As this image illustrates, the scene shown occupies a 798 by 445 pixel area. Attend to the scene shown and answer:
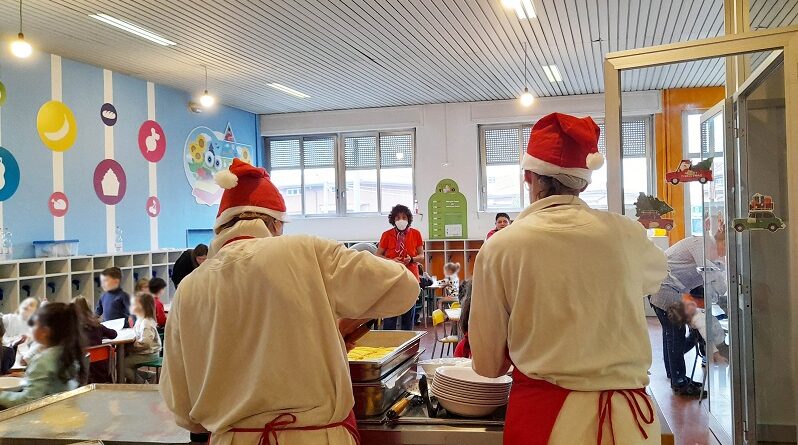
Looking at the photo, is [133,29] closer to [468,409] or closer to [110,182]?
[110,182]

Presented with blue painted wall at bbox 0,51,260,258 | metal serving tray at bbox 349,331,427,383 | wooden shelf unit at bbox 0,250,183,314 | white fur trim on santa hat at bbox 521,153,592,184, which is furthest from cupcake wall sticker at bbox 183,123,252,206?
white fur trim on santa hat at bbox 521,153,592,184

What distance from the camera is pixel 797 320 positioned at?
2779mm

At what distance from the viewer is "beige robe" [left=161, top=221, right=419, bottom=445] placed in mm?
1635

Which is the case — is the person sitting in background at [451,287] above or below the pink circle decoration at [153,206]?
below

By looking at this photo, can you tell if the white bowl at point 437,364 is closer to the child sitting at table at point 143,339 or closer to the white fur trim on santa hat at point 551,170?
the white fur trim on santa hat at point 551,170

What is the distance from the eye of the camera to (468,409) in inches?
77.8

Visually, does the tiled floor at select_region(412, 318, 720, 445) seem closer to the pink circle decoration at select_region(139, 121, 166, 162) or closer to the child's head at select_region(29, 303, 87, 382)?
the child's head at select_region(29, 303, 87, 382)

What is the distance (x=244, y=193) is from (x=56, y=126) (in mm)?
6519

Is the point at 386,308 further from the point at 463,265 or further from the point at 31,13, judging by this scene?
the point at 463,265

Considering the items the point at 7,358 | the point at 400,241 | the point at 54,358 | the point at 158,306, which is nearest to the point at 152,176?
the point at 158,306

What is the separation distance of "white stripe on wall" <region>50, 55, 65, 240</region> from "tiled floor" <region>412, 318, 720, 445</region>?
15.8 ft

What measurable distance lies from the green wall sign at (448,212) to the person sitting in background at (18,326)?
6.60 metres

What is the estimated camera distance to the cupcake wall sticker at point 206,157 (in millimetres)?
9531

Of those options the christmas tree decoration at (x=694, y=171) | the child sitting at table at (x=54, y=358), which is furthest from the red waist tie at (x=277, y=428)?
the christmas tree decoration at (x=694, y=171)
